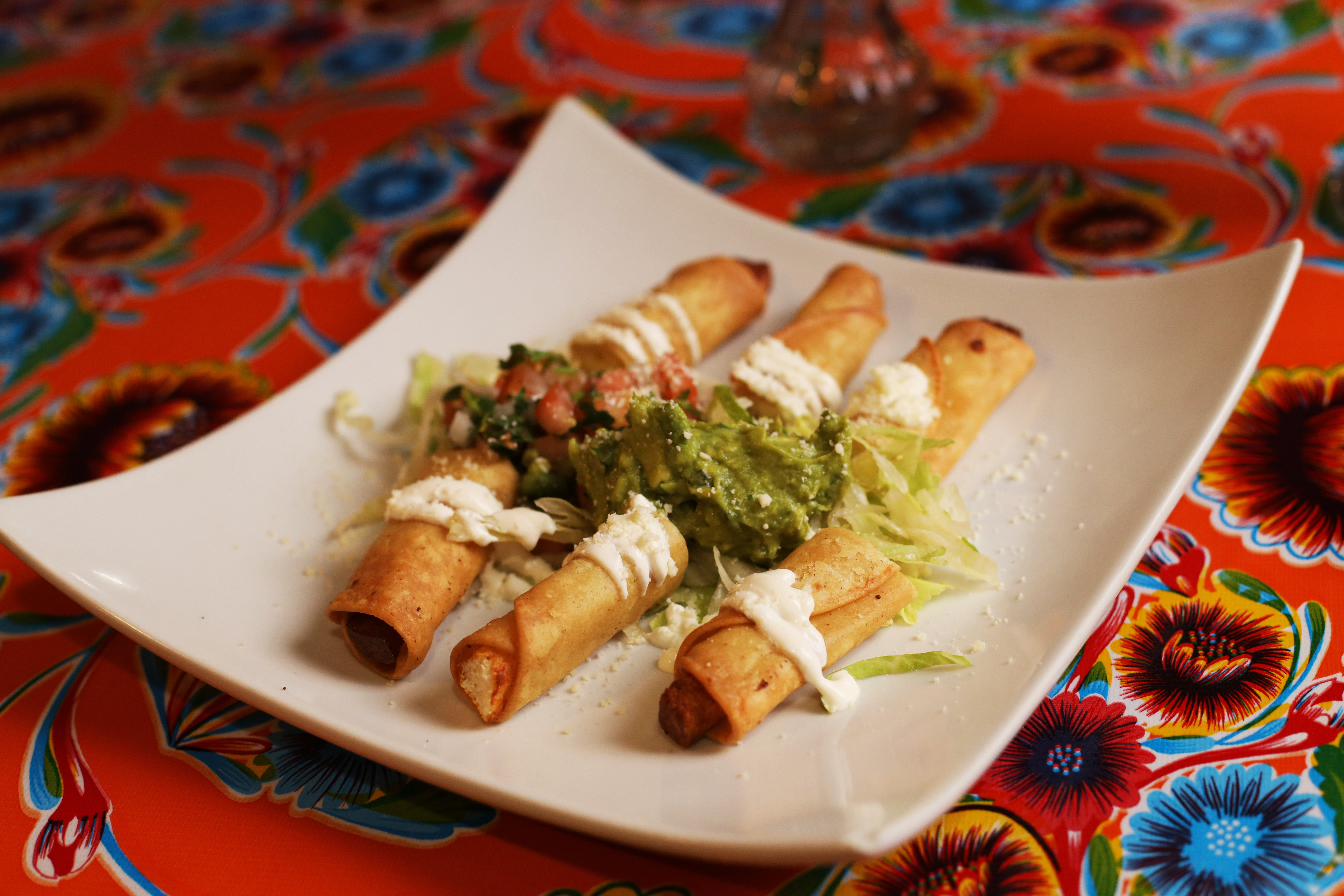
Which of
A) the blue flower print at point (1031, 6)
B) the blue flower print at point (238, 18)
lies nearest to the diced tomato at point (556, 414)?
the blue flower print at point (1031, 6)

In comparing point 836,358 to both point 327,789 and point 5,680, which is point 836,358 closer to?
point 327,789

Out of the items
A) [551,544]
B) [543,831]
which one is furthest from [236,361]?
[543,831]

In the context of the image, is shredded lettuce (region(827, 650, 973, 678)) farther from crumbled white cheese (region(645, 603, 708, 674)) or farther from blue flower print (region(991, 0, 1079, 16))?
blue flower print (region(991, 0, 1079, 16))

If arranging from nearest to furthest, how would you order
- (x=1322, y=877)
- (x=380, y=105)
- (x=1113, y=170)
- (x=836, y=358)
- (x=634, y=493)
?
(x=1322, y=877) → (x=634, y=493) → (x=836, y=358) → (x=1113, y=170) → (x=380, y=105)

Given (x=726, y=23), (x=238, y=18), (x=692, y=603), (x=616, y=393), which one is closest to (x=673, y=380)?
(x=616, y=393)

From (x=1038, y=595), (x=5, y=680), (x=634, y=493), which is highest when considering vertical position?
(x=1038, y=595)

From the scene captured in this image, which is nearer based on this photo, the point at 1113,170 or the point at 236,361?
the point at 236,361

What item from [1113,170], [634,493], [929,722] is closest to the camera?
[929,722]
